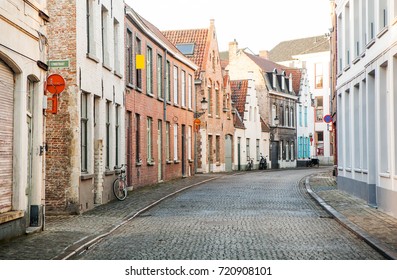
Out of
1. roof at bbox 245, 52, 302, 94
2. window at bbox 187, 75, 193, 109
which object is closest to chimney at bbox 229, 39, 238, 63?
roof at bbox 245, 52, 302, 94

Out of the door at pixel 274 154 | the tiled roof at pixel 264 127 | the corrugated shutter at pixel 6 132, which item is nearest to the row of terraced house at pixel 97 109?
the corrugated shutter at pixel 6 132

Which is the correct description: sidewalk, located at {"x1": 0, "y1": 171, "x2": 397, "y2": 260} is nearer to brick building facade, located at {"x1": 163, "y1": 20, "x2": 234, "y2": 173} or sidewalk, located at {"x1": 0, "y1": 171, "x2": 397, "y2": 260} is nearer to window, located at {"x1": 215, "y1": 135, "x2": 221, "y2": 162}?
brick building facade, located at {"x1": 163, "y1": 20, "x2": 234, "y2": 173}

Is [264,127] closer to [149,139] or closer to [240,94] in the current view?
[240,94]

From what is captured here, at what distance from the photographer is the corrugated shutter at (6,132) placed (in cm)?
1069

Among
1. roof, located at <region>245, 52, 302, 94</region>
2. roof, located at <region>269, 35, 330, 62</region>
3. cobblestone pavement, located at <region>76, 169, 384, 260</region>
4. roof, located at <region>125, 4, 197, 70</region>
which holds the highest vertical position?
roof, located at <region>269, 35, 330, 62</region>

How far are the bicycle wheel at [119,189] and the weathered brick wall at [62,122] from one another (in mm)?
3908

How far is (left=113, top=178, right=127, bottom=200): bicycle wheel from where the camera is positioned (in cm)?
1939

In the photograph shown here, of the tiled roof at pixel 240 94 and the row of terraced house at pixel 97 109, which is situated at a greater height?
the tiled roof at pixel 240 94

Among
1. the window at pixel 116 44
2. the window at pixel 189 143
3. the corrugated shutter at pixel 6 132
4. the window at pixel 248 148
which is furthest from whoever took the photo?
the window at pixel 248 148

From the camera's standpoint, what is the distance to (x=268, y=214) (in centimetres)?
1534

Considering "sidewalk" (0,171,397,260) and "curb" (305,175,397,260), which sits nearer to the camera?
"curb" (305,175,397,260)

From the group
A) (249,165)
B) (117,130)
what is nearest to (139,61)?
(117,130)

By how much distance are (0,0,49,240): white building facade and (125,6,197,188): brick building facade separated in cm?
1015

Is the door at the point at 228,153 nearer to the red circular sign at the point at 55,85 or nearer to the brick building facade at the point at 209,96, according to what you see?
the brick building facade at the point at 209,96
